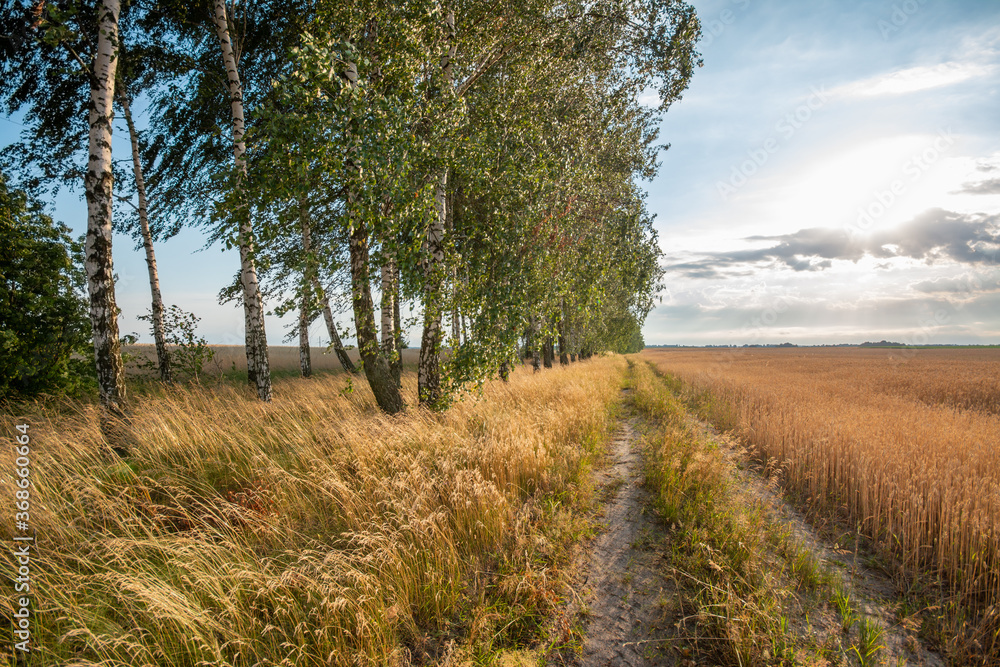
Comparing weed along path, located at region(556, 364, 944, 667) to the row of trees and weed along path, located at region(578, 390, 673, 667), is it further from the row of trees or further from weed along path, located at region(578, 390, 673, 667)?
the row of trees

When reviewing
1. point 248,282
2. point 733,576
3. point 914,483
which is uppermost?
point 248,282

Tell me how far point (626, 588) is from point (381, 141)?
242 inches

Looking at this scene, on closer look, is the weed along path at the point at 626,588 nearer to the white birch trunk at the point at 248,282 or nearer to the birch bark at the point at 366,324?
the birch bark at the point at 366,324

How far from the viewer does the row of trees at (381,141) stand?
5.71 metres

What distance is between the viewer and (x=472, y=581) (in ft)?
11.8

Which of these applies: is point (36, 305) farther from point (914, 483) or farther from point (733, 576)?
point (914, 483)

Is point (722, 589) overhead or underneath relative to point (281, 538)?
underneath

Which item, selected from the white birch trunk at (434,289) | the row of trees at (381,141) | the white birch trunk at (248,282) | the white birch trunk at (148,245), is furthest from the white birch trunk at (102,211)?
the white birch trunk at (148,245)

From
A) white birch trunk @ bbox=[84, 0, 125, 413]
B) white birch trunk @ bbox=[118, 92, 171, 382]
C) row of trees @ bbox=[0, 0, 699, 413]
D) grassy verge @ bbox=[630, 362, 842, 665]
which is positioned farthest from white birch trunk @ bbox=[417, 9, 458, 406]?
white birch trunk @ bbox=[118, 92, 171, 382]

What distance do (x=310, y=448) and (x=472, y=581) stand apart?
3237mm

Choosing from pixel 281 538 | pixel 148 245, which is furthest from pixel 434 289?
pixel 148 245

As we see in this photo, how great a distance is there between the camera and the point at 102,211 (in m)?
5.70

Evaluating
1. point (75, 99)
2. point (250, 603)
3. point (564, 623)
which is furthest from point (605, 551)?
point (75, 99)

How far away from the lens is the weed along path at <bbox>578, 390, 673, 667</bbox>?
2965 mm
